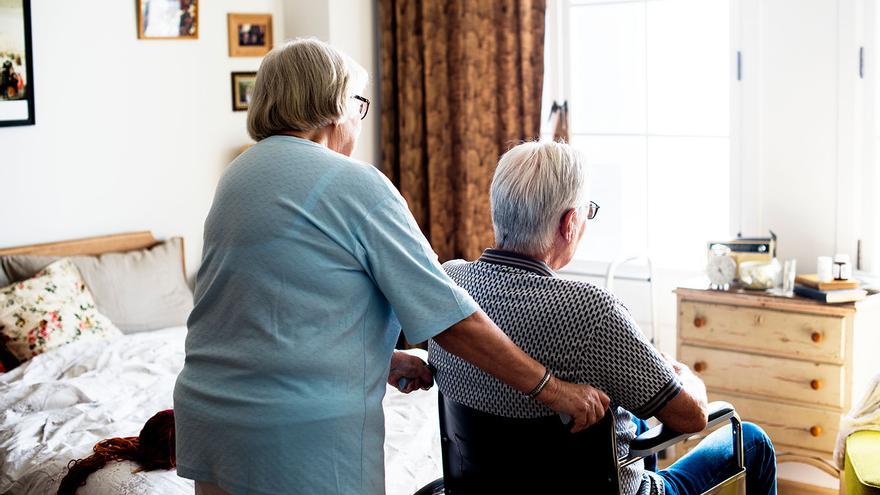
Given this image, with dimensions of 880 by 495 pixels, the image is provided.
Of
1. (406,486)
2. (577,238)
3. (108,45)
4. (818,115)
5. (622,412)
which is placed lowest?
(406,486)

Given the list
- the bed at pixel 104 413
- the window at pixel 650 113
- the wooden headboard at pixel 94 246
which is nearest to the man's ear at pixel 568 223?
the bed at pixel 104 413

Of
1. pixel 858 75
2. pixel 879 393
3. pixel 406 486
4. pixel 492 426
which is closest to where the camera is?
pixel 492 426

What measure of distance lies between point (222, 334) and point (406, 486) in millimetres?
792

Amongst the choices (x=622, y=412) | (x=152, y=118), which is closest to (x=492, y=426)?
(x=622, y=412)

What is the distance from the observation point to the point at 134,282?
3908mm

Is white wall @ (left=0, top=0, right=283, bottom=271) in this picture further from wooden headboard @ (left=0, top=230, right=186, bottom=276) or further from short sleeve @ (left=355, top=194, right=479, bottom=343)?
short sleeve @ (left=355, top=194, right=479, bottom=343)

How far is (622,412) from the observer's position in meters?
2.03

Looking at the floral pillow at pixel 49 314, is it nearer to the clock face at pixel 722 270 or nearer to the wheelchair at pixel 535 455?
the wheelchair at pixel 535 455

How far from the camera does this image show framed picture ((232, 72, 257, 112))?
14.4 ft

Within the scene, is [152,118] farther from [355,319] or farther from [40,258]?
[355,319]

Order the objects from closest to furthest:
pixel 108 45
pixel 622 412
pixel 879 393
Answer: pixel 622 412
pixel 879 393
pixel 108 45

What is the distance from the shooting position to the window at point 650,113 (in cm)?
395

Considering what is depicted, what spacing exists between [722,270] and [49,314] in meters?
2.40

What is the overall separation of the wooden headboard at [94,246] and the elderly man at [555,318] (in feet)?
7.38
